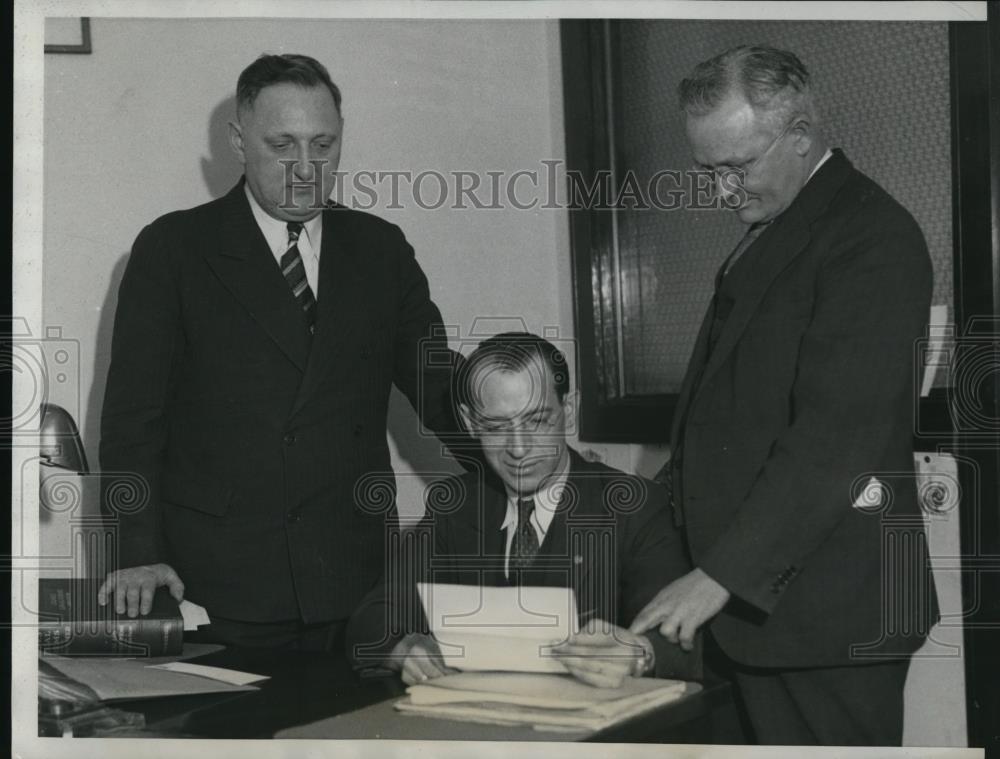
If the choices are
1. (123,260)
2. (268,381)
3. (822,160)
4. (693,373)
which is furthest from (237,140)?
(822,160)

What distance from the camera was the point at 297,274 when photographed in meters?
1.85

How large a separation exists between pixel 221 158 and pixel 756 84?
0.90m

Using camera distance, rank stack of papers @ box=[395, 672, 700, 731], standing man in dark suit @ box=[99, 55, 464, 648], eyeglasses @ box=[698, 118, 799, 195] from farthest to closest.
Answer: standing man in dark suit @ box=[99, 55, 464, 648]
eyeglasses @ box=[698, 118, 799, 195]
stack of papers @ box=[395, 672, 700, 731]

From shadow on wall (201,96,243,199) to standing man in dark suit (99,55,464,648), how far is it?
0.05ft

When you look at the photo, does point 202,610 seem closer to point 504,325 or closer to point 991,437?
point 504,325

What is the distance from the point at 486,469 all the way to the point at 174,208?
2.30 ft

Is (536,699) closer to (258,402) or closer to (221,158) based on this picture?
(258,402)

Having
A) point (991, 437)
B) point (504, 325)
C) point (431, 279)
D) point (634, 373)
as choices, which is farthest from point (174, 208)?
point (991, 437)

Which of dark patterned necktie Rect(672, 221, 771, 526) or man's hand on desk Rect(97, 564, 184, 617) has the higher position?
dark patterned necktie Rect(672, 221, 771, 526)

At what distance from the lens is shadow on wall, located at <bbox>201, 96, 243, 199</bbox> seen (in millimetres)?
1844

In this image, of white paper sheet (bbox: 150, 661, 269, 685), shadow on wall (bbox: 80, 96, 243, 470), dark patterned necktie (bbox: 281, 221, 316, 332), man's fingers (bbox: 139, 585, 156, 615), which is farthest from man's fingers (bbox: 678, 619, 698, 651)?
shadow on wall (bbox: 80, 96, 243, 470)

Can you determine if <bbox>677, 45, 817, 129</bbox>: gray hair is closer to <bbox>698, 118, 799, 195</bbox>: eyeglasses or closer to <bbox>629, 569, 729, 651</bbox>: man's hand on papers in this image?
<bbox>698, 118, 799, 195</bbox>: eyeglasses

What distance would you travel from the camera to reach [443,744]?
5.78 feet

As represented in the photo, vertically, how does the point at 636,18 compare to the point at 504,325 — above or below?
above
